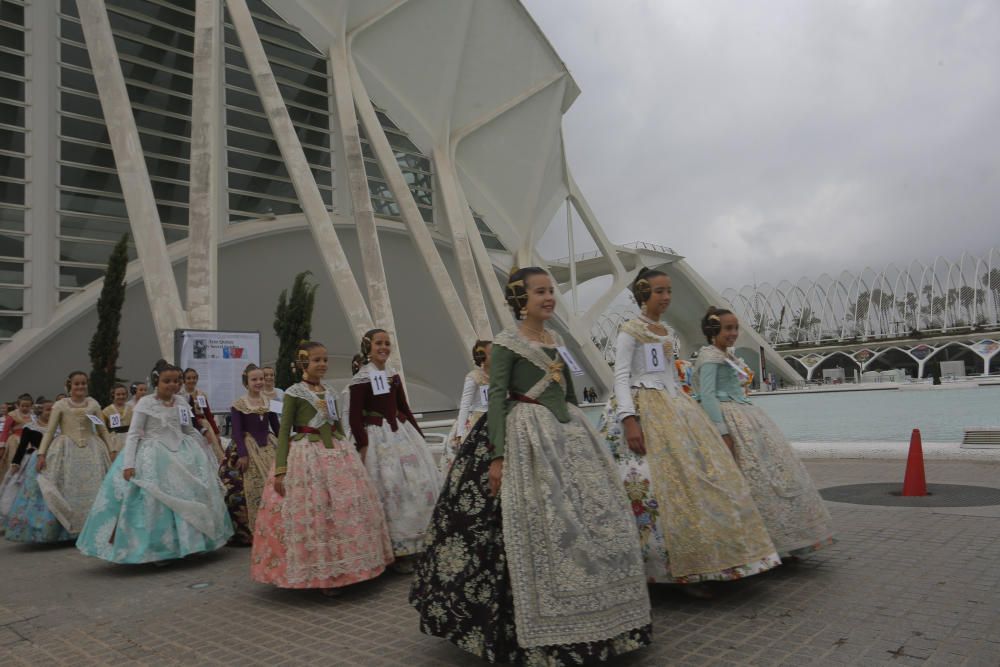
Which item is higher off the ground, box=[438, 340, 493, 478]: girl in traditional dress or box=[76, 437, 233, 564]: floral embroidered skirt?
box=[438, 340, 493, 478]: girl in traditional dress

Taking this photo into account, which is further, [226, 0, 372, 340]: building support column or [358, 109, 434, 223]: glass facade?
[358, 109, 434, 223]: glass facade

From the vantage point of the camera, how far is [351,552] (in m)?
4.39

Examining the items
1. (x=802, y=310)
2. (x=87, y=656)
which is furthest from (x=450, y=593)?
(x=802, y=310)

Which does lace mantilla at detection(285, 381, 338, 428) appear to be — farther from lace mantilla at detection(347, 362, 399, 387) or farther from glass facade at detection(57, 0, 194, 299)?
glass facade at detection(57, 0, 194, 299)

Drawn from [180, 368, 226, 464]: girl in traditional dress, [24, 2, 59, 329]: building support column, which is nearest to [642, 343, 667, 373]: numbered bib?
[180, 368, 226, 464]: girl in traditional dress

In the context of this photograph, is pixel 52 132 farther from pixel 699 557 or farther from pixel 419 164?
pixel 699 557

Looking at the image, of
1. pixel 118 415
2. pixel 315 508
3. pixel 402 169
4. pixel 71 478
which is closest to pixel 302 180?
pixel 118 415

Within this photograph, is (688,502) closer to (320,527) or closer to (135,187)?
(320,527)

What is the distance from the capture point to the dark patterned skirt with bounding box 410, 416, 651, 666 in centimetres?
280

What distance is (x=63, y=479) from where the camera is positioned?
7105 mm

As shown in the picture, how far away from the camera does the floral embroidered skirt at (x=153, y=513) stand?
5375mm

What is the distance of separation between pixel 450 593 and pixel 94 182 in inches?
866

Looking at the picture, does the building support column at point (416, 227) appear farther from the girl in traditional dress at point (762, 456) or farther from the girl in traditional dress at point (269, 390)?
the girl in traditional dress at point (762, 456)

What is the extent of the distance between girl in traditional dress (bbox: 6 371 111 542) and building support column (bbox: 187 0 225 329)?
630 cm
